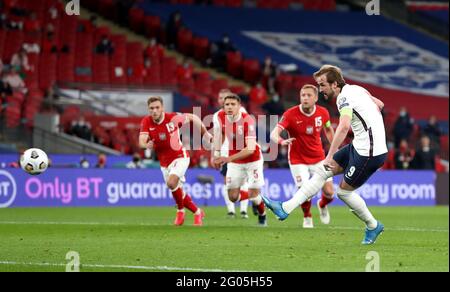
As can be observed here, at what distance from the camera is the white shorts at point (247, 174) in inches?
782

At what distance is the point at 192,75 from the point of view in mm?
41375

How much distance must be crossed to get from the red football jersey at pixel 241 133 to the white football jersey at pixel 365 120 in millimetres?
5143

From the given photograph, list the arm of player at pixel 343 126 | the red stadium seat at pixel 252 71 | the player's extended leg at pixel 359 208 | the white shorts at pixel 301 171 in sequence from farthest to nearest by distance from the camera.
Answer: the red stadium seat at pixel 252 71 → the white shorts at pixel 301 171 → the player's extended leg at pixel 359 208 → the arm of player at pixel 343 126

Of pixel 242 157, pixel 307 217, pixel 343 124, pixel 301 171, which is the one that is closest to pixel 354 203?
pixel 343 124

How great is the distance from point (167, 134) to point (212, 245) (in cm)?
493

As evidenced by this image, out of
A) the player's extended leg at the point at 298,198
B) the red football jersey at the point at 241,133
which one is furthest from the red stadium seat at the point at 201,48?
the player's extended leg at the point at 298,198

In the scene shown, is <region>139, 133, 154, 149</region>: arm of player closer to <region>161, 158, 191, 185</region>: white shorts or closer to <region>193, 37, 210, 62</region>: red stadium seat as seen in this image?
<region>161, 158, 191, 185</region>: white shorts

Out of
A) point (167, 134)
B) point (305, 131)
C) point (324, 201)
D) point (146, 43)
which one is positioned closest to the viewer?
point (167, 134)

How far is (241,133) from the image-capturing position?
19.9 m

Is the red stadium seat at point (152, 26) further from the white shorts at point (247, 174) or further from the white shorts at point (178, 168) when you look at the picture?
the white shorts at point (178, 168)

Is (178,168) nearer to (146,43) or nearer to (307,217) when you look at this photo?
(307,217)
